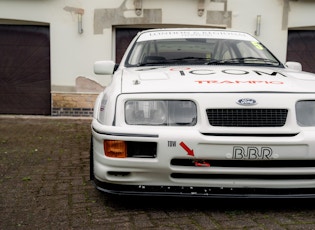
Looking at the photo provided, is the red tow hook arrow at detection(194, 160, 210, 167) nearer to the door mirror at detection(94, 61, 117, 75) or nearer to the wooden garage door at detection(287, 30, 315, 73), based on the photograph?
the door mirror at detection(94, 61, 117, 75)

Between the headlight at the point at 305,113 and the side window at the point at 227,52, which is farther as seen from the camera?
the side window at the point at 227,52

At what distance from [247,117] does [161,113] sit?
0.59 metres

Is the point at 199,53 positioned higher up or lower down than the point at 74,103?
higher up

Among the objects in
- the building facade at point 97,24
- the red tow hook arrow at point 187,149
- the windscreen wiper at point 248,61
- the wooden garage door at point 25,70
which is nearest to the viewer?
the red tow hook arrow at point 187,149

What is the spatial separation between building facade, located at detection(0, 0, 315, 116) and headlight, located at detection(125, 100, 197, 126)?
6.41 meters

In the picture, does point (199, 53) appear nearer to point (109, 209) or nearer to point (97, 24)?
point (109, 209)

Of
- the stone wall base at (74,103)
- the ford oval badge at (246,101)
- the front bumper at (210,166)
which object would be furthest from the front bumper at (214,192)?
the stone wall base at (74,103)

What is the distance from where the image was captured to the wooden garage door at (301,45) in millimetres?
9323

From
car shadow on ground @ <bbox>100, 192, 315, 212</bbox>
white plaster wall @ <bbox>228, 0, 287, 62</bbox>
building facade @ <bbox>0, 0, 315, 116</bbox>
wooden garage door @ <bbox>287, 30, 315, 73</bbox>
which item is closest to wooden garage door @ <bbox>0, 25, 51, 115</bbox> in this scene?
building facade @ <bbox>0, 0, 315, 116</bbox>

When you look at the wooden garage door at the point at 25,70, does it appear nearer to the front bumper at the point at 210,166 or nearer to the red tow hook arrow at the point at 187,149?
the front bumper at the point at 210,166

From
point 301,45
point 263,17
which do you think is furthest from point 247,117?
point 301,45

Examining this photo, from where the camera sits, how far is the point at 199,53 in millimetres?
4168

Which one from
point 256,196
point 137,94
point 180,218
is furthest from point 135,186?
point 256,196

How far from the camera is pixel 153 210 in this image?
2.95m
